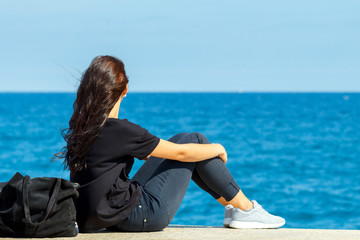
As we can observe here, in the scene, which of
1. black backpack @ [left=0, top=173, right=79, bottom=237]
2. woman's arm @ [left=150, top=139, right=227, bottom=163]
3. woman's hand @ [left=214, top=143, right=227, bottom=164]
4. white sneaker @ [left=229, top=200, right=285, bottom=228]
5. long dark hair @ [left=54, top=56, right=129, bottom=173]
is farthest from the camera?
white sneaker @ [left=229, top=200, right=285, bottom=228]

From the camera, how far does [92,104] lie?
307cm

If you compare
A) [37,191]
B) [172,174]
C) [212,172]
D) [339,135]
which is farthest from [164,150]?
[339,135]

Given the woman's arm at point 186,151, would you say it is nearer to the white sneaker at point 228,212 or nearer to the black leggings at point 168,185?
the black leggings at point 168,185

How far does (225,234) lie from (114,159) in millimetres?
909

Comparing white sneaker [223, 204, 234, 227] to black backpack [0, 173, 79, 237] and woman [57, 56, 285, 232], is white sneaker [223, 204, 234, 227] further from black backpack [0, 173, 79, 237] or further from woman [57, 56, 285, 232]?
black backpack [0, 173, 79, 237]

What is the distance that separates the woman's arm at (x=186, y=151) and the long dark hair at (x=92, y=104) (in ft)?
1.27

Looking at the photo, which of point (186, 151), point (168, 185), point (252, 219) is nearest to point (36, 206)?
point (168, 185)

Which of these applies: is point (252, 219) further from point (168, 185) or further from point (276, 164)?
point (276, 164)

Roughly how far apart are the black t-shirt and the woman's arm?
7cm

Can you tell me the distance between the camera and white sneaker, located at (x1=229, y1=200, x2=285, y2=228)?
145 inches

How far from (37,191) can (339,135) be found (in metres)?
27.3

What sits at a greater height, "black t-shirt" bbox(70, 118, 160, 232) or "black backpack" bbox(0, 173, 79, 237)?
"black t-shirt" bbox(70, 118, 160, 232)

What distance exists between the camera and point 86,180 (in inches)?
124

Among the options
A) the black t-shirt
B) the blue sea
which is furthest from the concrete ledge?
the blue sea
